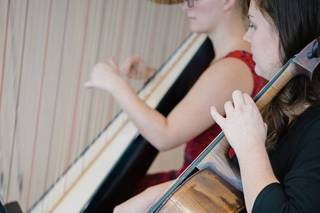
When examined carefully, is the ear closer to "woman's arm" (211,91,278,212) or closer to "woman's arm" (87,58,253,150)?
"woman's arm" (87,58,253,150)

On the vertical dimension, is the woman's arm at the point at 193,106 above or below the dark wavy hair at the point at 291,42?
below

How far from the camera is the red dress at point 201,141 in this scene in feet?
4.09

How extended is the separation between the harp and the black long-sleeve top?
0.53 meters

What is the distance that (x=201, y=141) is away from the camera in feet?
4.33

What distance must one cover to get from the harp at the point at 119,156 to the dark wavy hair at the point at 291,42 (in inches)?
18.9

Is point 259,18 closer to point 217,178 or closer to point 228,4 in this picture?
point 217,178

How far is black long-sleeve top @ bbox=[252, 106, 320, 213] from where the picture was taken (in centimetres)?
75

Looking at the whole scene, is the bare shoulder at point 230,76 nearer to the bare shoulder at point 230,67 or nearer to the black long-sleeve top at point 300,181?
the bare shoulder at point 230,67

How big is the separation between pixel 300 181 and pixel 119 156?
65 cm

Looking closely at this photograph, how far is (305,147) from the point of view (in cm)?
81

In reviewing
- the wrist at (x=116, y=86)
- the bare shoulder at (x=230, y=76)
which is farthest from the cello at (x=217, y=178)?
the wrist at (x=116, y=86)

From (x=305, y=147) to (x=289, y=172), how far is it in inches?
1.8

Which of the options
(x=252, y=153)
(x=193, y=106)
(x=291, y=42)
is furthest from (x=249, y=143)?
(x=193, y=106)

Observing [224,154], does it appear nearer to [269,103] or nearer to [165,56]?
[269,103]
